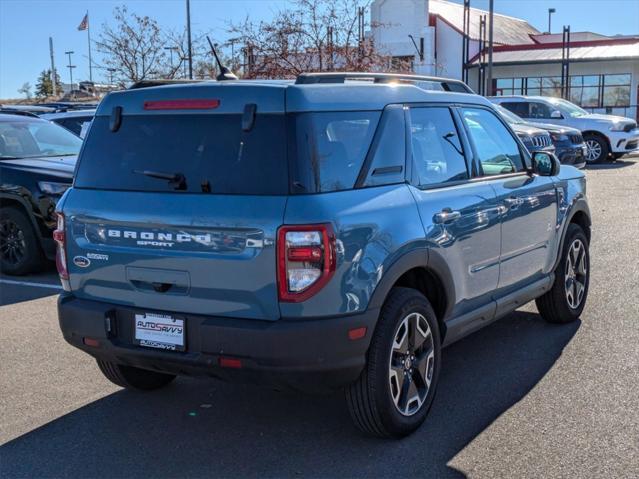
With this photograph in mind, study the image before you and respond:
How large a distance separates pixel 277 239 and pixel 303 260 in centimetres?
16

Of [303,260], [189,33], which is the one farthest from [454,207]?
[189,33]

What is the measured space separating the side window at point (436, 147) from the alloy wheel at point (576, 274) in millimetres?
1883

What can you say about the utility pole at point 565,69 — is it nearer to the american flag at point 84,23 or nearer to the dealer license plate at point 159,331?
the american flag at point 84,23

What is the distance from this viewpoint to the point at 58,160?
30.4ft

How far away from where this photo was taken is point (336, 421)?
4539mm

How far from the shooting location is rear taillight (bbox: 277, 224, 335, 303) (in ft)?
11.9

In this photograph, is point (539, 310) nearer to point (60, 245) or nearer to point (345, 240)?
point (345, 240)

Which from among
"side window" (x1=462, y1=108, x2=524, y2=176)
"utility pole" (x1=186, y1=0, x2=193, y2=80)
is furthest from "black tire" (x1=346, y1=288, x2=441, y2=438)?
"utility pole" (x1=186, y1=0, x2=193, y2=80)

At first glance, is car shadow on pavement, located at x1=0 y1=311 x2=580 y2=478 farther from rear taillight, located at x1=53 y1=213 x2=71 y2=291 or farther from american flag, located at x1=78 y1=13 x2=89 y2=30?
american flag, located at x1=78 y1=13 x2=89 y2=30

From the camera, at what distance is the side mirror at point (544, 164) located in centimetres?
584

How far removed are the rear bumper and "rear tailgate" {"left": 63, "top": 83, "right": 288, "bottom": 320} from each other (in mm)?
81

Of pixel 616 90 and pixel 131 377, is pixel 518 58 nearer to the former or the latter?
pixel 616 90

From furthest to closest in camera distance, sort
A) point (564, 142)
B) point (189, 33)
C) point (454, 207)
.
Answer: point (189, 33)
point (564, 142)
point (454, 207)

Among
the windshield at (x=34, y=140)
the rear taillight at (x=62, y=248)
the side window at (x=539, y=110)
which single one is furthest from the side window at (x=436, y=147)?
the side window at (x=539, y=110)
